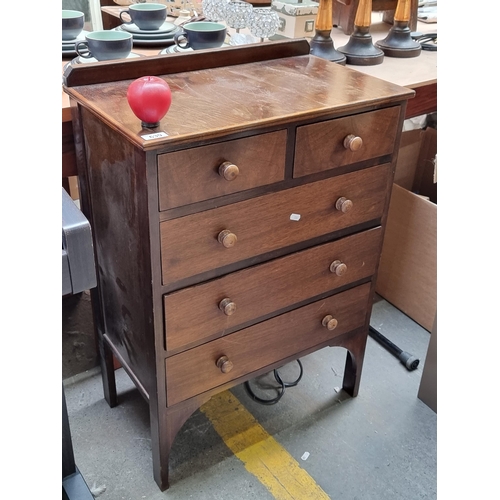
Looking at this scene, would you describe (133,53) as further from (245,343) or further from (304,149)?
(245,343)

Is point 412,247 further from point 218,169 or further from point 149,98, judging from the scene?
point 149,98

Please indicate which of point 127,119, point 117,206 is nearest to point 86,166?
point 117,206

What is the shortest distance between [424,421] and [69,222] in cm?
126

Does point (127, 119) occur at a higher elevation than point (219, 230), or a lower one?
higher

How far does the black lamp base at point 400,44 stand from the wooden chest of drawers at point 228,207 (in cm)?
49

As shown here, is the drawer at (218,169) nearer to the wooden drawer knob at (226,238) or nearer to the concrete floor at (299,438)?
the wooden drawer knob at (226,238)

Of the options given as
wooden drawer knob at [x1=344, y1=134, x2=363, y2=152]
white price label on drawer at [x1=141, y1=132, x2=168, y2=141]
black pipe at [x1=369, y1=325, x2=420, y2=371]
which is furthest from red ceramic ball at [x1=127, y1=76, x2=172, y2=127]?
black pipe at [x1=369, y1=325, x2=420, y2=371]

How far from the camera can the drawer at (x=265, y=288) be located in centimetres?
118

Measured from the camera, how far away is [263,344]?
1367mm

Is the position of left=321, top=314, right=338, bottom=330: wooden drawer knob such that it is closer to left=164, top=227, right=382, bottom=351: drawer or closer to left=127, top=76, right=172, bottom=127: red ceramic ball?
left=164, top=227, right=382, bottom=351: drawer

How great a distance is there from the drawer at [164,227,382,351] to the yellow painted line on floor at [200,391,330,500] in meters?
0.44

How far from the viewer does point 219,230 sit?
1.13 meters

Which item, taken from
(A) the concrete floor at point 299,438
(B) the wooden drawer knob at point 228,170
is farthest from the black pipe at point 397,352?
(B) the wooden drawer knob at point 228,170

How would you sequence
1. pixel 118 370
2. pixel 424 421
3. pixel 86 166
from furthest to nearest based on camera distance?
pixel 118 370, pixel 424 421, pixel 86 166
